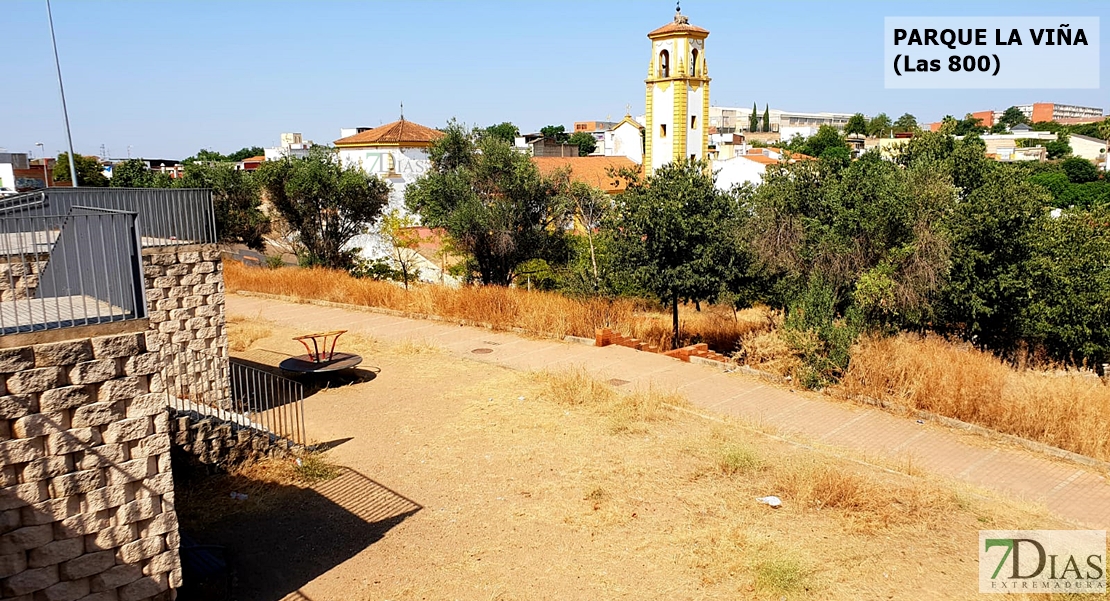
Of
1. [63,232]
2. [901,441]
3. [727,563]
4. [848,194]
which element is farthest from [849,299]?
[63,232]

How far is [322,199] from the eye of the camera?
26000mm

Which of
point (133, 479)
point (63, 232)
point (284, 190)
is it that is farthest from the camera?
point (284, 190)

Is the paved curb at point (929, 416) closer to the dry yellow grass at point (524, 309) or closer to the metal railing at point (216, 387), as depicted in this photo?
the dry yellow grass at point (524, 309)

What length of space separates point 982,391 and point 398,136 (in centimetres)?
3864

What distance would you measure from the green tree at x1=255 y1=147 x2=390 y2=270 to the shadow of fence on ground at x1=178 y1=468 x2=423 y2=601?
18.3 meters

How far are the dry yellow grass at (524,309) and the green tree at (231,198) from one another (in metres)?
5.34

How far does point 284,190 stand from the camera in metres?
26.3

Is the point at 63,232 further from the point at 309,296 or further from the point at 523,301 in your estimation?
the point at 309,296

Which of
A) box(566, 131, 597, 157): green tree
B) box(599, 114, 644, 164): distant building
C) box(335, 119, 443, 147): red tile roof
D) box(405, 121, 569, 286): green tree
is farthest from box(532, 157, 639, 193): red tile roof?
box(566, 131, 597, 157): green tree

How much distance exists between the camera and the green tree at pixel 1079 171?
70.8 m

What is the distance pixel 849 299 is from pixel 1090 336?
20.0ft

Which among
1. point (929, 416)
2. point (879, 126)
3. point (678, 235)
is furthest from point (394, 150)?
point (879, 126)

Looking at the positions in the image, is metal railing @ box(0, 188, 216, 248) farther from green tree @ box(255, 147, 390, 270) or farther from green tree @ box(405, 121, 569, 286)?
green tree @ box(255, 147, 390, 270)

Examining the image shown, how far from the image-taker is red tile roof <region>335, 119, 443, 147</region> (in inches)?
1735
